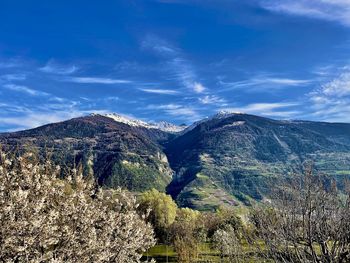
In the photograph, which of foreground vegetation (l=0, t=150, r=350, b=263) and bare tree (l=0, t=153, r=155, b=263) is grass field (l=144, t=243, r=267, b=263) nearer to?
bare tree (l=0, t=153, r=155, b=263)

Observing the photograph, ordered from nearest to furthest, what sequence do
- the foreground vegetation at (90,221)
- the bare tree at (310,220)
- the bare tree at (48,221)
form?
1. the bare tree at (310,220)
2. the foreground vegetation at (90,221)
3. the bare tree at (48,221)

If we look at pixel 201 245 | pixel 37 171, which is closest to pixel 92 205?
pixel 37 171

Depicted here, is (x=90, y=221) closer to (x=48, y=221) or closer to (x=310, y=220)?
(x=48, y=221)

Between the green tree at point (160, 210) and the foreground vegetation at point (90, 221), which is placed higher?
the foreground vegetation at point (90, 221)

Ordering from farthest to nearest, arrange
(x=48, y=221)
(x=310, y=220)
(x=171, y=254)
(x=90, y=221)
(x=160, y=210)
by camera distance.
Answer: (x=160, y=210), (x=171, y=254), (x=90, y=221), (x=48, y=221), (x=310, y=220)

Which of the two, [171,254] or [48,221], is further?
[171,254]

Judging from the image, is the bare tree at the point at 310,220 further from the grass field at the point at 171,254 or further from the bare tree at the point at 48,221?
the grass field at the point at 171,254

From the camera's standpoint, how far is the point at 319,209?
14.6 meters

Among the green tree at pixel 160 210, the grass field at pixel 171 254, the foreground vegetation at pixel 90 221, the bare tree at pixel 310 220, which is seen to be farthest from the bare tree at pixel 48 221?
the green tree at pixel 160 210

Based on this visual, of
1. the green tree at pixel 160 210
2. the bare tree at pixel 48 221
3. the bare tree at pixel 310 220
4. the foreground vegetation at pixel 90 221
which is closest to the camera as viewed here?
the bare tree at pixel 310 220

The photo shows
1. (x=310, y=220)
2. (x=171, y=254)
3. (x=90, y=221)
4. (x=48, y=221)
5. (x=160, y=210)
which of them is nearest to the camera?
(x=310, y=220)

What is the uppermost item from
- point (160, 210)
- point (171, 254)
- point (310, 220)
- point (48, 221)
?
point (48, 221)

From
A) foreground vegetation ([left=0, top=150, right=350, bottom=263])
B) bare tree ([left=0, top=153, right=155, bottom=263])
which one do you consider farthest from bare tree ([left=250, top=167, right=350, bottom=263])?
bare tree ([left=0, top=153, right=155, bottom=263])

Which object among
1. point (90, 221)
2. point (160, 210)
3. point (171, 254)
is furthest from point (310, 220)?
point (160, 210)
